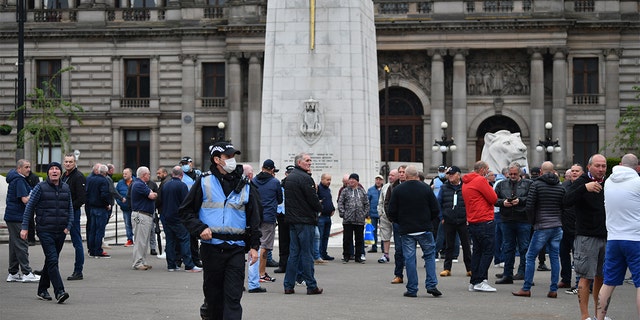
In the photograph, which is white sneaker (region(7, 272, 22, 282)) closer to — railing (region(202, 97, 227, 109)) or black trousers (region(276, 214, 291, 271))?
black trousers (region(276, 214, 291, 271))

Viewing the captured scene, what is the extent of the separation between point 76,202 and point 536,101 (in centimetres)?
4806

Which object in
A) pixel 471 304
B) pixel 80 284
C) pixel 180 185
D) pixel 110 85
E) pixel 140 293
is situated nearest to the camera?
pixel 471 304

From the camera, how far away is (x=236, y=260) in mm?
12961

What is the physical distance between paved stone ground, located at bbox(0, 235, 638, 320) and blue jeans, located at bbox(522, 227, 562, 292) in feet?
0.97

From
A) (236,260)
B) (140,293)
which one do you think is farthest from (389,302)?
(236,260)

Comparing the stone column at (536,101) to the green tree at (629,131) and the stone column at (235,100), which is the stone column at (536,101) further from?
the stone column at (235,100)

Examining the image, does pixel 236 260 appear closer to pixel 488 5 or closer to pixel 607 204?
pixel 607 204

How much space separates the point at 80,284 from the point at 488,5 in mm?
50368

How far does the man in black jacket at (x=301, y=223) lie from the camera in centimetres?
1884

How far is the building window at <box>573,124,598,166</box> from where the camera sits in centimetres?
6844

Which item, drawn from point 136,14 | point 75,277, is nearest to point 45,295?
point 75,277

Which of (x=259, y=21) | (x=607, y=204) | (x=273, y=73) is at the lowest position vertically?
(x=607, y=204)

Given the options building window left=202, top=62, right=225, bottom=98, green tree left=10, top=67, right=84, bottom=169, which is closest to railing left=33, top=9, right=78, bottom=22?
green tree left=10, top=67, right=84, bottom=169

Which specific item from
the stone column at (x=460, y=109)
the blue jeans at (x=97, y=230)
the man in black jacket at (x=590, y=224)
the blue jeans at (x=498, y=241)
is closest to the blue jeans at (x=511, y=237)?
the blue jeans at (x=498, y=241)
